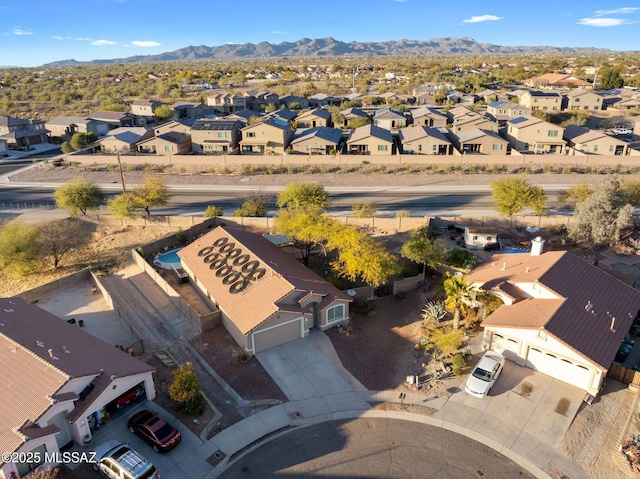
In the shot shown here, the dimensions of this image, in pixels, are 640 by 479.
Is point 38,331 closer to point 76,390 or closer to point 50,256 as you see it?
point 76,390

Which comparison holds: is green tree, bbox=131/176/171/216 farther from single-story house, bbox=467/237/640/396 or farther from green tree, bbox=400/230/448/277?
single-story house, bbox=467/237/640/396

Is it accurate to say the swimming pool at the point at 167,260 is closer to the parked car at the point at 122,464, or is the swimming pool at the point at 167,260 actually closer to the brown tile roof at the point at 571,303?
the parked car at the point at 122,464

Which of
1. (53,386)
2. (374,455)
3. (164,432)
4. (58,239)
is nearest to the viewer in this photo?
(53,386)

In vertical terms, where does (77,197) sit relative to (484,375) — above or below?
above

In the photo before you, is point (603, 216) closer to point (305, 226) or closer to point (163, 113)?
point (305, 226)

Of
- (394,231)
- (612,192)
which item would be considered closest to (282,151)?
(394,231)

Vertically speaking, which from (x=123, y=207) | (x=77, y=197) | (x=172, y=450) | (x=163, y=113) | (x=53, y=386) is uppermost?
(x=163, y=113)

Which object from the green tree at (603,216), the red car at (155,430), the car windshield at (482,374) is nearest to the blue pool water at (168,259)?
the red car at (155,430)

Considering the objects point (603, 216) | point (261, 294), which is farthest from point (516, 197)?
point (261, 294)
